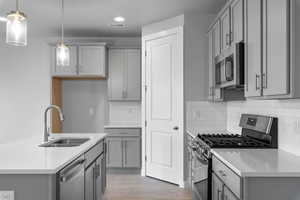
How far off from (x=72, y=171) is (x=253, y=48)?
5.63 ft

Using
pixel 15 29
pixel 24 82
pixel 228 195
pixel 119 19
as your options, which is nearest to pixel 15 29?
pixel 15 29

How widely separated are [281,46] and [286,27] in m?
0.12

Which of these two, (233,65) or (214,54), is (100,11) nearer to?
(214,54)

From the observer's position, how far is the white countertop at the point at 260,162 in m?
1.75

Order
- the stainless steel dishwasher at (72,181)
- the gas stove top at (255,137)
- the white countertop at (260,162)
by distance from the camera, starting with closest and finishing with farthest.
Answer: the white countertop at (260,162) < the stainless steel dishwasher at (72,181) < the gas stove top at (255,137)

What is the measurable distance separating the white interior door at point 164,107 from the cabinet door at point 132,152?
13.3 inches

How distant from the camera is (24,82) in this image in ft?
19.7

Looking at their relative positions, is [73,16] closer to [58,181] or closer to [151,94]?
[151,94]

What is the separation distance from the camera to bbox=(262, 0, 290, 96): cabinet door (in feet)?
6.17

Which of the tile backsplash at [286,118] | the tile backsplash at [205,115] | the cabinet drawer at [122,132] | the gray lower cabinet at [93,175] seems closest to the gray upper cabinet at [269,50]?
the tile backsplash at [286,118]

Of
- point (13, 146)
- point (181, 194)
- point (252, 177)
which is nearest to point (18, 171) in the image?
point (13, 146)

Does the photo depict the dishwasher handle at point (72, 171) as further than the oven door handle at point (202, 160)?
No

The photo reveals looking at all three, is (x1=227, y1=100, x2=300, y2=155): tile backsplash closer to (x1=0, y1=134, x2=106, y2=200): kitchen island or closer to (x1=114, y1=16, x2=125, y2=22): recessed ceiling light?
(x1=0, y1=134, x2=106, y2=200): kitchen island

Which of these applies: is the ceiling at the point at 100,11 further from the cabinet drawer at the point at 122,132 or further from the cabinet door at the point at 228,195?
the cabinet door at the point at 228,195
